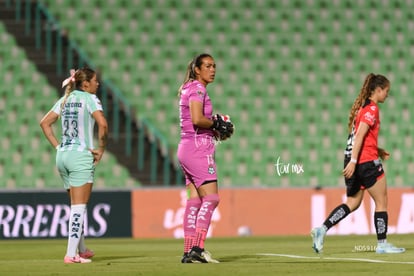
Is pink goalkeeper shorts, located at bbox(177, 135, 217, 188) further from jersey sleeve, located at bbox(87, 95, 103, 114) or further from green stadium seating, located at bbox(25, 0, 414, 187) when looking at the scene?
green stadium seating, located at bbox(25, 0, 414, 187)

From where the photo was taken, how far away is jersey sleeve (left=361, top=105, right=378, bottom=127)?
403 inches

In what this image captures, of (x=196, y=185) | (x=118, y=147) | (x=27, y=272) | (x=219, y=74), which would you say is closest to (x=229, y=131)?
(x=196, y=185)

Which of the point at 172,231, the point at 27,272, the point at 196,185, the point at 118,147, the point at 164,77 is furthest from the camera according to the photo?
the point at 164,77

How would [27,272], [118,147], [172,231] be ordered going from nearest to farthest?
[27,272], [172,231], [118,147]

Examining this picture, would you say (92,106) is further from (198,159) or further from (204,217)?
(204,217)

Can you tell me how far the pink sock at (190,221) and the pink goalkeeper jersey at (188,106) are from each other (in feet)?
1.97

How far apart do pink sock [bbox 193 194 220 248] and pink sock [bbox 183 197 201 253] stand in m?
0.09

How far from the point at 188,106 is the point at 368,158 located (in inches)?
92.4

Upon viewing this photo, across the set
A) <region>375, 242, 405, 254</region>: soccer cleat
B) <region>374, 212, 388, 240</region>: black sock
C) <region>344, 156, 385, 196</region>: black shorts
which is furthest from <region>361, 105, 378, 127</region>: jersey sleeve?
<region>375, 242, 405, 254</region>: soccer cleat

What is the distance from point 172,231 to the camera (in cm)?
1697

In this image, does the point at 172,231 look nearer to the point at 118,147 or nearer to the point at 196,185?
the point at 118,147

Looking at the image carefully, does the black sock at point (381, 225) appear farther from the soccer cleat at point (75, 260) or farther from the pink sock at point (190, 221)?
the soccer cleat at point (75, 260)

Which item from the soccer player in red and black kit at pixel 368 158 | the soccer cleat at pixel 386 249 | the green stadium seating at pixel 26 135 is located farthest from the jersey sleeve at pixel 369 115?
the green stadium seating at pixel 26 135

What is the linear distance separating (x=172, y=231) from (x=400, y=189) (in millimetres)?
3911
